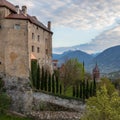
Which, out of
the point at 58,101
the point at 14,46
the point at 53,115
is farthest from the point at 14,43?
the point at 53,115

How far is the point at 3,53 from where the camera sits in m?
58.3

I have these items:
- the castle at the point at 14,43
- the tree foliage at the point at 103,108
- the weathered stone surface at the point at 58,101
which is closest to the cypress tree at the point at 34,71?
the castle at the point at 14,43

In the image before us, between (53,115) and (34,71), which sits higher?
(34,71)

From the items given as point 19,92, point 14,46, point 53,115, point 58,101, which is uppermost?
point 14,46

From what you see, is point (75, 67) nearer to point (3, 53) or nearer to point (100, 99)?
point (3, 53)

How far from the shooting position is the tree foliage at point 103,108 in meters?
42.0

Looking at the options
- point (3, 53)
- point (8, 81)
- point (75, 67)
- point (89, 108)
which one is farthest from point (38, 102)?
point (75, 67)

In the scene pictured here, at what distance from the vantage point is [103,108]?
4325 centimetres

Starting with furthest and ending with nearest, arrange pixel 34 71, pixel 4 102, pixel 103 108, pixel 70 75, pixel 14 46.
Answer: pixel 70 75, pixel 34 71, pixel 14 46, pixel 4 102, pixel 103 108

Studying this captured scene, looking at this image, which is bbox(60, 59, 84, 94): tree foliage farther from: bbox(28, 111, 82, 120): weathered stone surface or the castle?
the castle

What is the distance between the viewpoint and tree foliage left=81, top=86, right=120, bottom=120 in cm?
4204

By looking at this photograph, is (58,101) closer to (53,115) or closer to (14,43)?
(53,115)

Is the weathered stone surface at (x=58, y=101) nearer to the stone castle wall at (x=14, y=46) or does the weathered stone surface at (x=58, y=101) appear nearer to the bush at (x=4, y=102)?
the stone castle wall at (x=14, y=46)

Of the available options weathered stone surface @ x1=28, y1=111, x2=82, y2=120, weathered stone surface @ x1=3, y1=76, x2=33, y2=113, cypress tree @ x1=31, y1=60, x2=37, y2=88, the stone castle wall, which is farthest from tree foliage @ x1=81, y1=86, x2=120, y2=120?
cypress tree @ x1=31, y1=60, x2=37, y2=88
